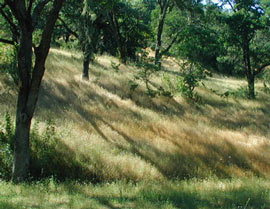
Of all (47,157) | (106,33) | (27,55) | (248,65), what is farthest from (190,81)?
(106,33)

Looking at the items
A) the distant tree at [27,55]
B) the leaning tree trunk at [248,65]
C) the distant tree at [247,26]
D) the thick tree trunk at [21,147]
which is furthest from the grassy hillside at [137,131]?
the distant tree at [247,26]

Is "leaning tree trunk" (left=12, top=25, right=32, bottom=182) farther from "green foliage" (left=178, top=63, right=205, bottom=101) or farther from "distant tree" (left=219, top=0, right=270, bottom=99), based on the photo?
"distant tree" (left=219, top=0, right=270, bottom=99)

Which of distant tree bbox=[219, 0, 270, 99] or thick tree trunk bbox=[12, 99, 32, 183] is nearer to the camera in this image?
thick tree trunk bbox=[12, 99, 32, 183]

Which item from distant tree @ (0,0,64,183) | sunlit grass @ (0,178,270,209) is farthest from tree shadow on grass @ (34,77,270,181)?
distant tree @ (0,0,64,183)

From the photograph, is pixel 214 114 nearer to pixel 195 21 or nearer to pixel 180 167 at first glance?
pixel 180 167

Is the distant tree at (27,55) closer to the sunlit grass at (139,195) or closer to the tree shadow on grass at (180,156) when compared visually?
the sunlit grass at (139,195)

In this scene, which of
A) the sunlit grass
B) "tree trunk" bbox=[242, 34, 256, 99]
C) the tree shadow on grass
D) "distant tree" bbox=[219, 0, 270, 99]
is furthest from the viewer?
"tree trunk" bbox=[242, 34, 256, 99]

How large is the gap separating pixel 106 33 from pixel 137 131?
21.3 m

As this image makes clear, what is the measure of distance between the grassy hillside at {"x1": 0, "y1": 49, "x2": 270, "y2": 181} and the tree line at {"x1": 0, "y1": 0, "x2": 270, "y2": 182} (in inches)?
60.4

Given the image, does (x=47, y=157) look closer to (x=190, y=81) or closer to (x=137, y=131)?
(x=137, y=131)

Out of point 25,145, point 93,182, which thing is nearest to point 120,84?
point 93,182

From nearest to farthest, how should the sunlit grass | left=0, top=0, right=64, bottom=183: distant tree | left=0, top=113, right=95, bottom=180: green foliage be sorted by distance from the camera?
1. the sunlit grass
2. left=0, top=0, right=64, bottom=183: distant tree
3. left=0, top=113, right=95, bottom=180: green foliage

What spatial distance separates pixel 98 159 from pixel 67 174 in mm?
972

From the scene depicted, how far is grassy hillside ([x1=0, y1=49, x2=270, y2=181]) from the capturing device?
856cm
